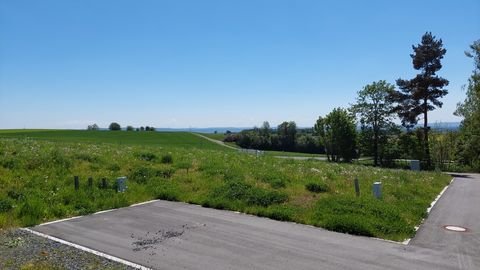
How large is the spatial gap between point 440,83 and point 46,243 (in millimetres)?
38781

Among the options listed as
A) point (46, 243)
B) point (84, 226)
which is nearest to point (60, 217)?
point (84, 226)

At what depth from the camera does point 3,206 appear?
1155 cm

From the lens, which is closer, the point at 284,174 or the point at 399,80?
the point at 284,174

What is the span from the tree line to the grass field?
20.7 metres

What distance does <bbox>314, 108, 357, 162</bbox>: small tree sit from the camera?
4959 cm

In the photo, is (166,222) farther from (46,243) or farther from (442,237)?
(442,237)

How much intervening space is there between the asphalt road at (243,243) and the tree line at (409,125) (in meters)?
30.1

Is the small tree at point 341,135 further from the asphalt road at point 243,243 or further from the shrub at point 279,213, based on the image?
the shrub at point 279,213

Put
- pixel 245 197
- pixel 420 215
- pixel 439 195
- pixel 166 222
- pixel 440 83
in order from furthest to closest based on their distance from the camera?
pixel 440 83
pixel 439 195
pixel 245 197
pixel 420 215
pixel 166 222

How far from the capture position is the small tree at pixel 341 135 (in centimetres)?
4959

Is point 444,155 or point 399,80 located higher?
point 399,80

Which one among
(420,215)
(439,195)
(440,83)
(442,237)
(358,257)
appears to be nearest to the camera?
(358,257)

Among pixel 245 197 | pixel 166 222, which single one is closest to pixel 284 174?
pixel 245 197

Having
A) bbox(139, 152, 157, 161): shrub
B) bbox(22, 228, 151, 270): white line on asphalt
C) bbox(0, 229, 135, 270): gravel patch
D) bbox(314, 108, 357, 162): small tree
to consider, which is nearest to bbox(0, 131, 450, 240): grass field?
bbox(139, 152, 157, 161): shrub
